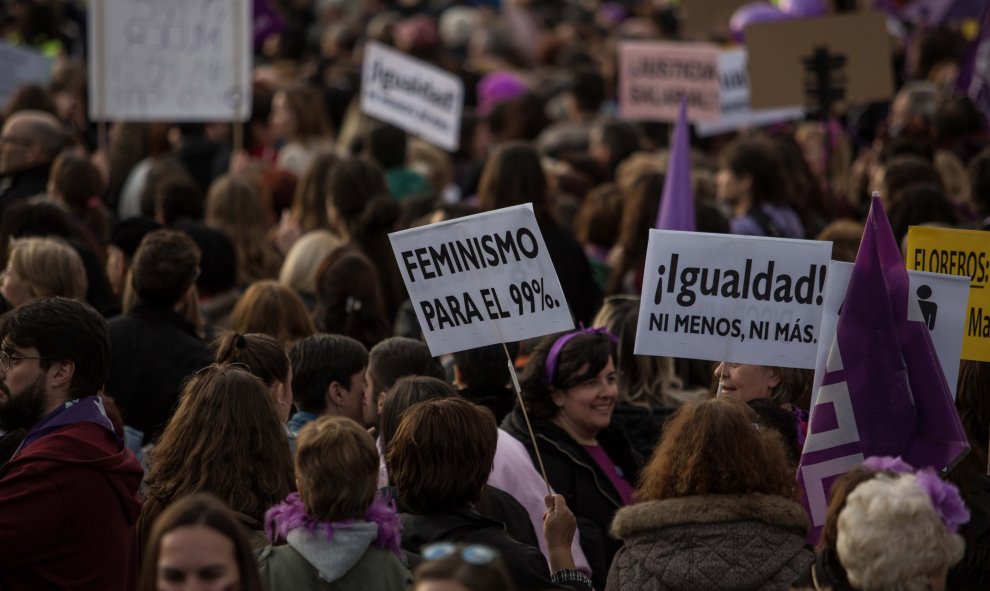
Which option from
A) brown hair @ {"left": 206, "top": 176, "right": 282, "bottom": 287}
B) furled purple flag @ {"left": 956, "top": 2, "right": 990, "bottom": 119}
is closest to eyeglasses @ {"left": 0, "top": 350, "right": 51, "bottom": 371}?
brown hair @ {"left": 206, "top": 176, "right": 282, "bottom": 287}

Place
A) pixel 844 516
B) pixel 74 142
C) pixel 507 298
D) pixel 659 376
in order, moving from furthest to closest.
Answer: pixel 74 142
pixel 659 376
pixel 507 298
pixel 844 516

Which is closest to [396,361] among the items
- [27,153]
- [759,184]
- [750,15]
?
[759,184]

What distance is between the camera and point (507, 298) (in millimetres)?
6016

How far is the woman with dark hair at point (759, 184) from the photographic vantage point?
9.88 metres

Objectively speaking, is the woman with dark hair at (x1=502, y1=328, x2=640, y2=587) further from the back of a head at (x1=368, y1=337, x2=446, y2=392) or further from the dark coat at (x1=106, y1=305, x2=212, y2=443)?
the dark coat at (x1=106, y1=305, x2=212, y2=443)

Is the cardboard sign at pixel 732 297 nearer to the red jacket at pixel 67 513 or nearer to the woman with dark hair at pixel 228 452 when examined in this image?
the woman with dark hair at pixel 228 452

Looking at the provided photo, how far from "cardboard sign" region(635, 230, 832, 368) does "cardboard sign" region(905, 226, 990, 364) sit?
0.62m

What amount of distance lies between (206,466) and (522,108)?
342 inches

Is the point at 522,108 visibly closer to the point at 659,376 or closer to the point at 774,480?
the point at 659,376

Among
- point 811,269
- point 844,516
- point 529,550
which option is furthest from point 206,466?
point 811,269

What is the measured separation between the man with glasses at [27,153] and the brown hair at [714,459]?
5.93 m

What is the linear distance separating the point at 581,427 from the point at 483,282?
0.78 metres

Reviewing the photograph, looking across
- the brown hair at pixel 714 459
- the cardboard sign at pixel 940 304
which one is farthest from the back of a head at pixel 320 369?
the cardboard sign at pixel 940 304

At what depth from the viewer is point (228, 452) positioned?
502cm
